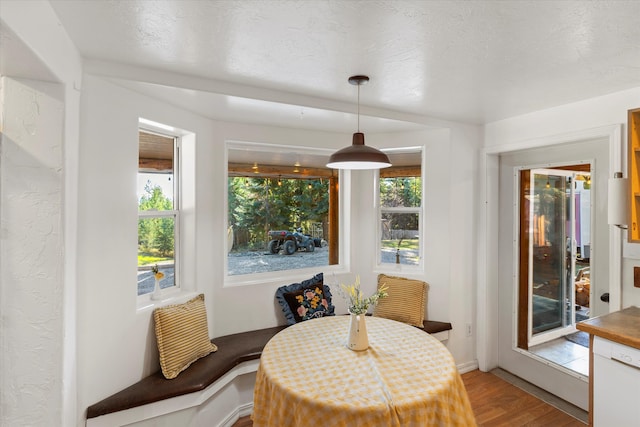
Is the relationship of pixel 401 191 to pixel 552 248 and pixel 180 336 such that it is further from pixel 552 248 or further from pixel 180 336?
pixel 180 336

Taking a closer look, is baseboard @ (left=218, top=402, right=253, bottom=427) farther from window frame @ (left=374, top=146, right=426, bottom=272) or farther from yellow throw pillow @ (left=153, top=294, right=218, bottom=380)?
window frame @ (left=374, top=146, right=426, bottom=272)

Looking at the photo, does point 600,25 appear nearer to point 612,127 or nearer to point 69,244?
point 612,127

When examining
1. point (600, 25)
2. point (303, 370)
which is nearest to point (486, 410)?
point (303, 370)

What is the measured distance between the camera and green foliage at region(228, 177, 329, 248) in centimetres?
299

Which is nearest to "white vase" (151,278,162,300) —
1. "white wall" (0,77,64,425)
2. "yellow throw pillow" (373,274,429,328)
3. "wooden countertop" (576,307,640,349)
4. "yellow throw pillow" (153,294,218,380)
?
"yellow throw pillow" (153,294,218,380)

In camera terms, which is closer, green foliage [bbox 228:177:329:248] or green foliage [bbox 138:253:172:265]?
green foliage [bbox 138:253:172:265]

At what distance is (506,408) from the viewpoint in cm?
252

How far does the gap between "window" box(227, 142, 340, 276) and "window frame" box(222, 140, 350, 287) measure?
0.04 ft

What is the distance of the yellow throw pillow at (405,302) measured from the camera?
294cm

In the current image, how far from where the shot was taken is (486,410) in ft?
8.18

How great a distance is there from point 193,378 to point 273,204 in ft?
5.30

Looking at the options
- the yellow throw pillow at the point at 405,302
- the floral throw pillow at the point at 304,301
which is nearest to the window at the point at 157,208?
the floral throw pillow at the point at 304,301

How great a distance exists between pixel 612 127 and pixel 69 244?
3360mm

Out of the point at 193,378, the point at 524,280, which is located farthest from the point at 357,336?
the point at 524,280
